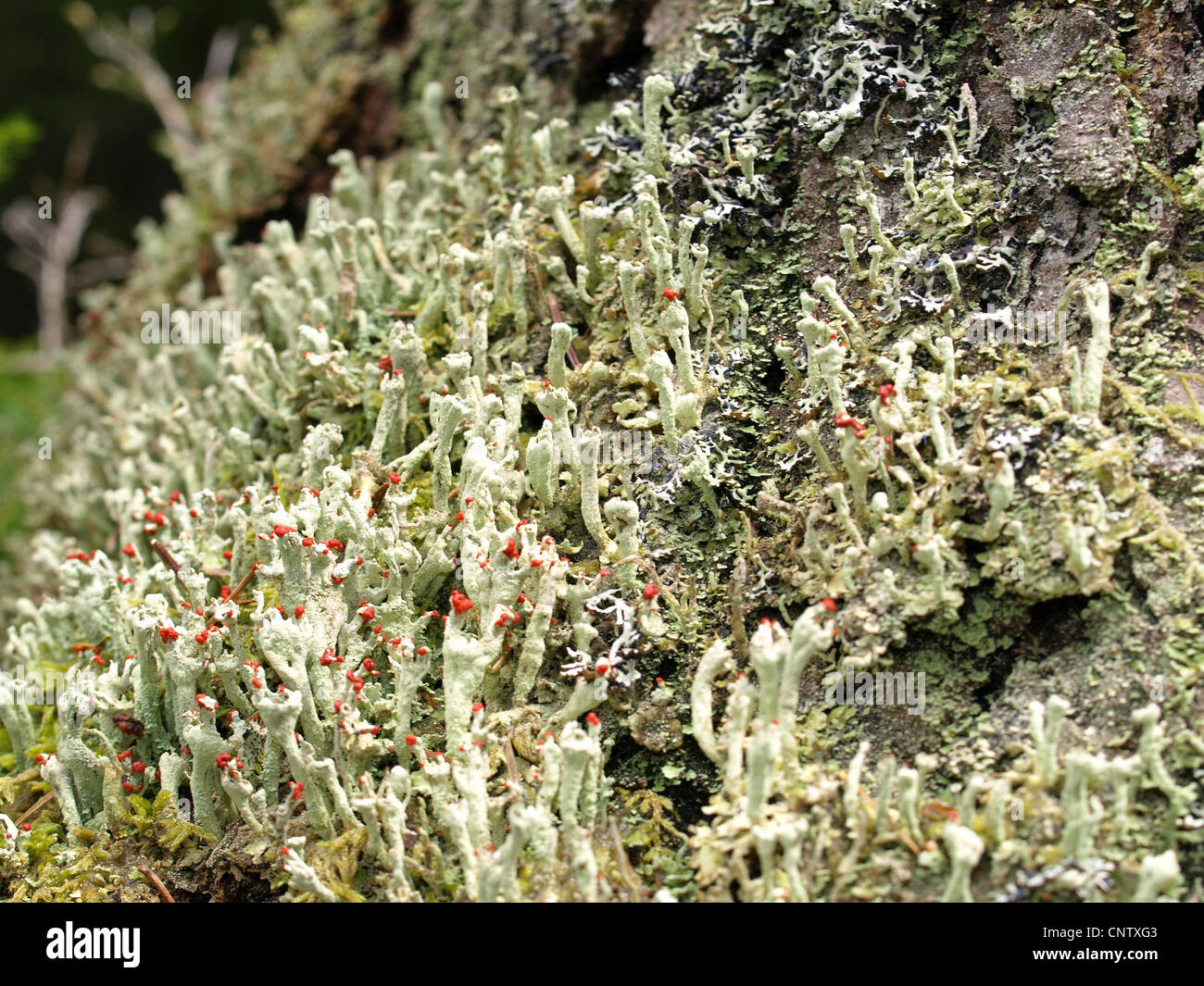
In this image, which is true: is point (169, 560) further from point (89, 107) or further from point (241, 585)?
point (89, 107)

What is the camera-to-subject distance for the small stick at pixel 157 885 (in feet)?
7.14

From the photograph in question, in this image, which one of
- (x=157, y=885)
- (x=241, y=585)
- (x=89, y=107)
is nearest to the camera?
(x=157, y=885)

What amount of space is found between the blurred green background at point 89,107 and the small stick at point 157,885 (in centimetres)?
754

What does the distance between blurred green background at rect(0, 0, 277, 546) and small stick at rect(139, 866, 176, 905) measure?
754 cm

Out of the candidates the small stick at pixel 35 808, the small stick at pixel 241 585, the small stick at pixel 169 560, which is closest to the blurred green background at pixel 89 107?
the small stick at pixel 169 560

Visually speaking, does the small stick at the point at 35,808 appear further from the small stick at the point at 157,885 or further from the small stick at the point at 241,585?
Result: the small stick at the point at 241,585

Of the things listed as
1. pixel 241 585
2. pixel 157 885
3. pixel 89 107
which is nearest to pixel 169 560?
pixel 241 585

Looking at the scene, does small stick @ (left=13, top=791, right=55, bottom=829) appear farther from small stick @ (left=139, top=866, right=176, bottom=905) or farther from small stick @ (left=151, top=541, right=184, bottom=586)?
small stick @ (left=151, top=541, right=184, bottom=586)

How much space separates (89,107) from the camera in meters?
9.34

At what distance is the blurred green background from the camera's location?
9.04 metres

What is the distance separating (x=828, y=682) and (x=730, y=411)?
2.51ft

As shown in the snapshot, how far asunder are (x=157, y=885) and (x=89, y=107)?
9.40 m
